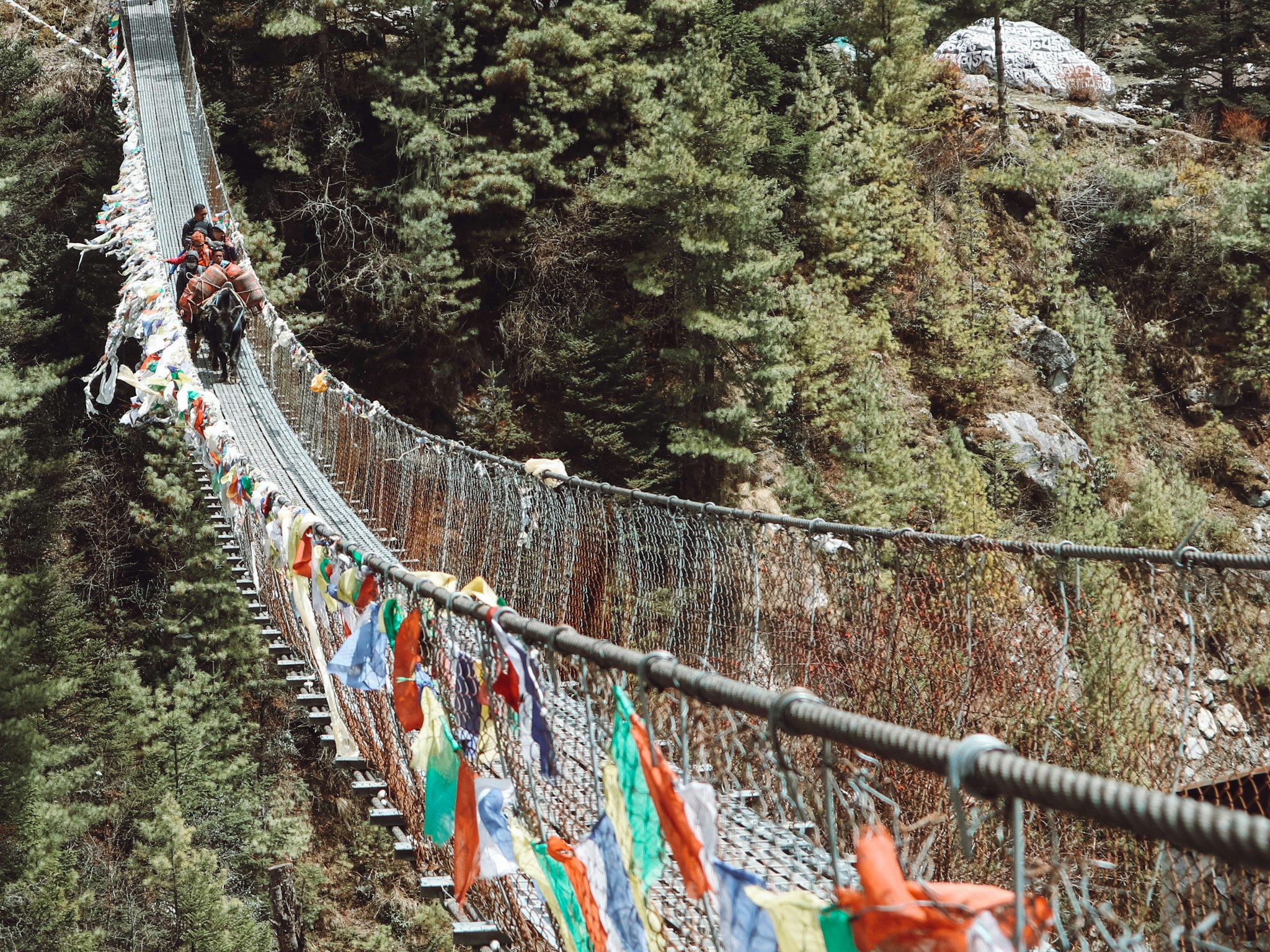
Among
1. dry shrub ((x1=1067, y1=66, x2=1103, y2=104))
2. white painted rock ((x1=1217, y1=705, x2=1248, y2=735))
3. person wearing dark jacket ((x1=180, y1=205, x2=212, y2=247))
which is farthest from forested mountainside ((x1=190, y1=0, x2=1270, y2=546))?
white painted rock ((x1=1217, y1=705, x2=1248, y2=735))

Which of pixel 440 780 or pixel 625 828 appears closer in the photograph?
pixel 625 828

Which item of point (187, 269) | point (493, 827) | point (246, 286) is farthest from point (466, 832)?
point (187, 269)

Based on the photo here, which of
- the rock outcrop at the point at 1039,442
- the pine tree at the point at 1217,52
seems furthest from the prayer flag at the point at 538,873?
the pine tree at the point at 1217,52

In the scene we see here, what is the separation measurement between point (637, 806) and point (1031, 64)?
55.6 ft

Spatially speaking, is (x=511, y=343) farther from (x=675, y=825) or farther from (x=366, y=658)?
(x=675, y=825)

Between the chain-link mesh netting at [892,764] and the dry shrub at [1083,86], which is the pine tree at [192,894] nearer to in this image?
the chain-link mesh netting at [892,764]

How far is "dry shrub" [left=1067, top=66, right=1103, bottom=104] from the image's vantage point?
15.4 meters

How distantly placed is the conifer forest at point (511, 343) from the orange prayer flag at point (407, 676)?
7.01 meters

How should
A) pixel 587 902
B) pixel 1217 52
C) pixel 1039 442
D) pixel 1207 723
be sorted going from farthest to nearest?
pixel 1217 52
pixel 1039 442
pixel 1207 723
pixel 587 902

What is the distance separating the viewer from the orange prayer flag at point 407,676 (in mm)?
1892

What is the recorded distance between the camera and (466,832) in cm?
161

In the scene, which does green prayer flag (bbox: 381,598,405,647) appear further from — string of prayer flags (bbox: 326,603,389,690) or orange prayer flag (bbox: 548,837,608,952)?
orange prayer flag (bbox: 548,837,608,952)

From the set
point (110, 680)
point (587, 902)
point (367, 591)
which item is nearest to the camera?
point (587, 902)

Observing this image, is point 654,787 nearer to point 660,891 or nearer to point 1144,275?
point 660,891
